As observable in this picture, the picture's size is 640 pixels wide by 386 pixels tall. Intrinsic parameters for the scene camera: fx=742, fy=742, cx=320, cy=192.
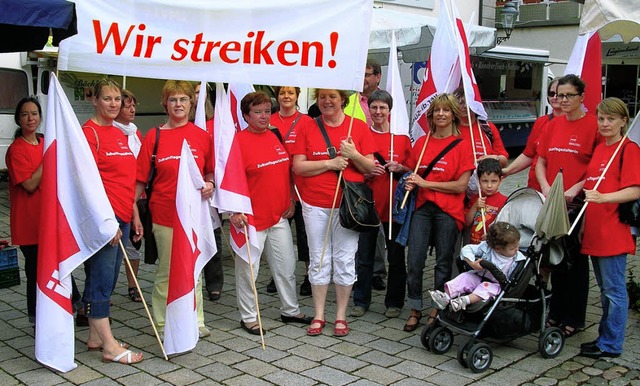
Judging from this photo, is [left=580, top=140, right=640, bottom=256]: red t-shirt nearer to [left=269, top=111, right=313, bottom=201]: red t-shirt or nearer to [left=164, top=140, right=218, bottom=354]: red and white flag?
[left=269, top=111, right=313, bottom=201]: red t-shirt

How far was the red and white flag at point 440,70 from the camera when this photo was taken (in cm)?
630

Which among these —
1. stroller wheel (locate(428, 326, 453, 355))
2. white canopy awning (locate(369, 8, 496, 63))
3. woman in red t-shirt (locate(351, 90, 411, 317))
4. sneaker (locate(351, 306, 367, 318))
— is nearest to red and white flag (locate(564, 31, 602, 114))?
woman in red t-shirt (locate(351, 90, 411, 317))

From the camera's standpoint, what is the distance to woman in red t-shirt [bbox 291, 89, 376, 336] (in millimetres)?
5566

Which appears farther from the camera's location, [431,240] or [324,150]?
[431,240]

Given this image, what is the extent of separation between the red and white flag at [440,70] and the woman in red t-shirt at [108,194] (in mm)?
2580

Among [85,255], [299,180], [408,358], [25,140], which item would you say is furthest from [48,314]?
[408,358]

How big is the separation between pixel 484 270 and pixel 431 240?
0.72m

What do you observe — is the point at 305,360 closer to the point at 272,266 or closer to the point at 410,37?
the point at 272,266

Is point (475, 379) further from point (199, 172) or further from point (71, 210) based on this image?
point (71, 210)

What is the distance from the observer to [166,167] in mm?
5234

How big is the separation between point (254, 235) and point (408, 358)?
4.69ft

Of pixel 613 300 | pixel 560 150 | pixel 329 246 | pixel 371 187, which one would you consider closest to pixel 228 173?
pixel 329 246

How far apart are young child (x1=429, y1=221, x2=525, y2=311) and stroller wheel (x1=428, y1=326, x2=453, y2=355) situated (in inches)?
8.0

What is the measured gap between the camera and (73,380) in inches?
184
